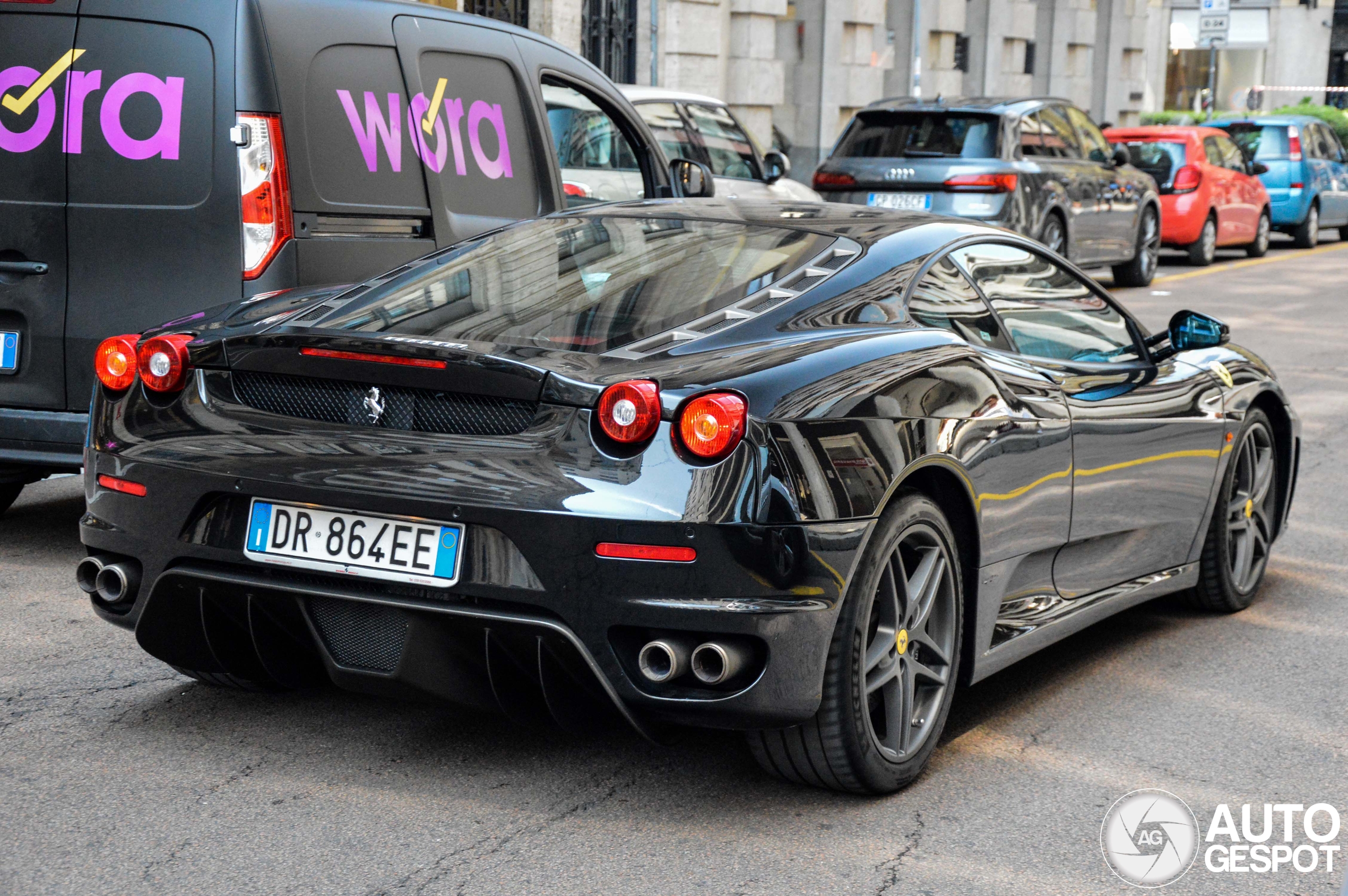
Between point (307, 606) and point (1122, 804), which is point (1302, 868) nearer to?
point (1122, 804)

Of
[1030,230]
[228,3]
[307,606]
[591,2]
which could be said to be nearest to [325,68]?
[228,3]

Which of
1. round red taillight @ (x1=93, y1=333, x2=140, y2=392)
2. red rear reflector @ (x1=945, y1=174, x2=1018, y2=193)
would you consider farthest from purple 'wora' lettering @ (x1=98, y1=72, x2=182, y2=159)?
red rear reflector @ (x1=945, y1=174, x2=1018, y2=193)

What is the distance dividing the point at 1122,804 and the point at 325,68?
3.51 m

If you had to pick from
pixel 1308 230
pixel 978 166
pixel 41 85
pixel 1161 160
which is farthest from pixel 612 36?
pixel 41 85

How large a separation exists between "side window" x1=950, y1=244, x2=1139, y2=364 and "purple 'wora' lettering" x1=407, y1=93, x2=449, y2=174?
2.33 meters

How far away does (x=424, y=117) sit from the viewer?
243 inches

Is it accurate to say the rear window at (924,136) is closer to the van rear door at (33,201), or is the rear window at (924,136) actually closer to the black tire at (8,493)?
the black tire at (8,493)

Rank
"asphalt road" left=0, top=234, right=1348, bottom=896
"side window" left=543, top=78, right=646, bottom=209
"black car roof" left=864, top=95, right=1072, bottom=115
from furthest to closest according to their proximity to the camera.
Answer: "black car roof" left=864, top=95, right=1072, bottom=115 → "side window" left=543, top=78, right=646, bottom=209 → "asphalt road" left=0, top=234, right=1348, bottom=896

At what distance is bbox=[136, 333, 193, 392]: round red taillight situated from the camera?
3844 mm

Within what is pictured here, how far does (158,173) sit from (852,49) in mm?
20831

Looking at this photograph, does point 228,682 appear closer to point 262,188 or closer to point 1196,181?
point 262,188

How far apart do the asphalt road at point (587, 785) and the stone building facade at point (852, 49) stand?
14.2m

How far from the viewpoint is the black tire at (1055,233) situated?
1453cm

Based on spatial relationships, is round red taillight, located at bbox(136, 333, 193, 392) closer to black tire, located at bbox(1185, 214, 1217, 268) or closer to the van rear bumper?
the van rear bumper
